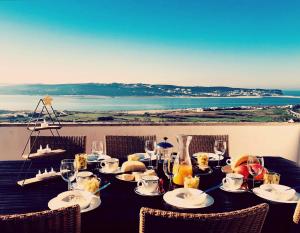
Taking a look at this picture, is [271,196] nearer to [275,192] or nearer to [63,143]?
[275,192]

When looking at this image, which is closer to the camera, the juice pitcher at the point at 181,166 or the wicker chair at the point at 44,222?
the wicker chair at the point at 44,222

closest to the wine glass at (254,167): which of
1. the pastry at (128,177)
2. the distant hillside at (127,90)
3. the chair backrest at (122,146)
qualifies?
the pastry at (128,177)

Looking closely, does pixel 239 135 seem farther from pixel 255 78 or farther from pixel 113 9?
pixel 113 9

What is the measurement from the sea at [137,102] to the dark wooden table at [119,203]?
252 centimetres

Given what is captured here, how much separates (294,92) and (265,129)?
51.2 inches

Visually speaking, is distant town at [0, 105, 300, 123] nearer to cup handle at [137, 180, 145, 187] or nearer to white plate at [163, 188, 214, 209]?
cup handle at [137, 180, 145, 187]

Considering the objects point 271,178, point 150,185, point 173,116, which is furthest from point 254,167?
point 173,116

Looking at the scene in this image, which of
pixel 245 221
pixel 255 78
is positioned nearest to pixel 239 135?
pixel 255 78

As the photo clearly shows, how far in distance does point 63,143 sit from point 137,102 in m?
2.15

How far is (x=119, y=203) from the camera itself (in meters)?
1.46

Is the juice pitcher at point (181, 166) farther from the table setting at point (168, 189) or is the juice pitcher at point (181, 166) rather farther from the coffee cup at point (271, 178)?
the coffee cup at point (271, 178)

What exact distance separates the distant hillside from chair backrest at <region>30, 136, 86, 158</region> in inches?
70.9

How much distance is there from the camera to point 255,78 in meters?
4.87

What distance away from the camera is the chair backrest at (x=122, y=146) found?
283 centimetres
